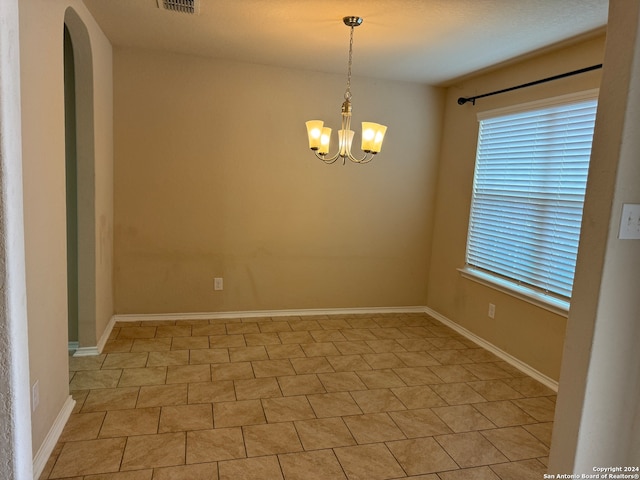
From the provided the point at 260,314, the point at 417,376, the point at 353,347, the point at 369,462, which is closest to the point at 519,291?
the point at 417,376

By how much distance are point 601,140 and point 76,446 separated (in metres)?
2.75

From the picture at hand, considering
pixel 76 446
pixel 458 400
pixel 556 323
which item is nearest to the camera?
pixel 76 446

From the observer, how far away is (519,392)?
313 centimetres

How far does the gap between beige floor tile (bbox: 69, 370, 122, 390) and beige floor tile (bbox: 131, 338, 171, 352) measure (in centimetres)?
41

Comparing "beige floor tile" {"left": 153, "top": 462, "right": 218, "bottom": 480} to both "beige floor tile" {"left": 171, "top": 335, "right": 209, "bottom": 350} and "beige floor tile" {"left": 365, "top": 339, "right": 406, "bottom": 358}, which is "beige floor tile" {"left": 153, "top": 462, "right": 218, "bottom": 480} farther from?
"beige floor tile" {"left": 365, "top": 339, "right": 406, "bottom": 358}

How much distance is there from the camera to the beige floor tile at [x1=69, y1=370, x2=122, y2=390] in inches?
113

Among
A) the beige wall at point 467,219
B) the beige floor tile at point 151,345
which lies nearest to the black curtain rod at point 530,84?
the beige wall at point 467,219

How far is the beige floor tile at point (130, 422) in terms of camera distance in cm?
239

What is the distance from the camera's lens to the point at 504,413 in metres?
2.83

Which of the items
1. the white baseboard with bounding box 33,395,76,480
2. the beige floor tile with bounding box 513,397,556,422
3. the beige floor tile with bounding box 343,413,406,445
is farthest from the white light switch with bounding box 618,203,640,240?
the white baseboard with bounding box 33,395,76,480

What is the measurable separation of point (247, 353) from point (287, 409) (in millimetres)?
910

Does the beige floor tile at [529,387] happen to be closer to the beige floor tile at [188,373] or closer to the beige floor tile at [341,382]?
the beige floor tile at [341,382]

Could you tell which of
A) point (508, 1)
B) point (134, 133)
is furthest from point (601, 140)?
point (134, 133)

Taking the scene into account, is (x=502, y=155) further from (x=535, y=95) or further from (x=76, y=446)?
(x=76, y=446)
